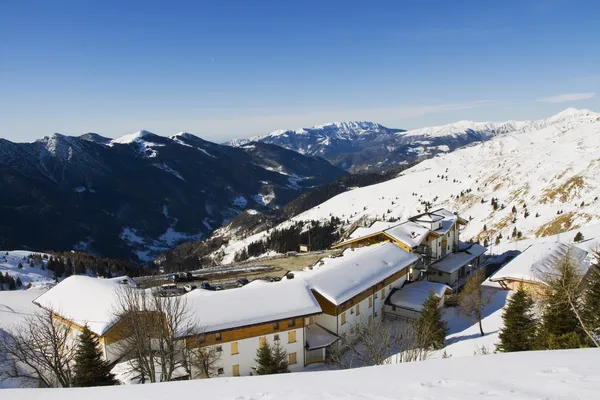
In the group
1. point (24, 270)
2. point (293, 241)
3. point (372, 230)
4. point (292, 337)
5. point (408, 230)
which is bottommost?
point (293, 241)

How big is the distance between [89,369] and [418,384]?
72.3 ft

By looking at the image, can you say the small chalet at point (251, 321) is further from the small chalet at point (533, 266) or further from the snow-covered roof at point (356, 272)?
the small chalet at point (533, 266)

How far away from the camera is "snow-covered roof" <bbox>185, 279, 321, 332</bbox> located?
29609 mm

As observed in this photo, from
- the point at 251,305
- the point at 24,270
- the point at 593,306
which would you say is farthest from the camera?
the point at 24,270

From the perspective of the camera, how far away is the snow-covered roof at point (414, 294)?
42116 millimetres

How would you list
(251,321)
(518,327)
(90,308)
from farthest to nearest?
1. (90,308)
2. (251,321)
3. (518,327)

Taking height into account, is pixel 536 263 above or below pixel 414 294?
above

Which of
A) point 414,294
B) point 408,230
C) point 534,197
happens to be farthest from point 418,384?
point 534,197

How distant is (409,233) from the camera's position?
5612cm

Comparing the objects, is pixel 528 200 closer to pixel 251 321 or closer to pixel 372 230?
pixel 372 230

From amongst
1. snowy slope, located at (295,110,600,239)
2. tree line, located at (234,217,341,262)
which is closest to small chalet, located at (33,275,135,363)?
tree line, located at (234,217,341,262)

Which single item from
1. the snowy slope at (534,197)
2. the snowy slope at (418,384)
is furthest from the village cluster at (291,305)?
the snowy slope at (534,197)

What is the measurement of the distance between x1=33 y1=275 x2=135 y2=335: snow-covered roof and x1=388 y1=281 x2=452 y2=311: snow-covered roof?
2985cm

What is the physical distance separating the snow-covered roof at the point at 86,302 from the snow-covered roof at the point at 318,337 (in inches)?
668
